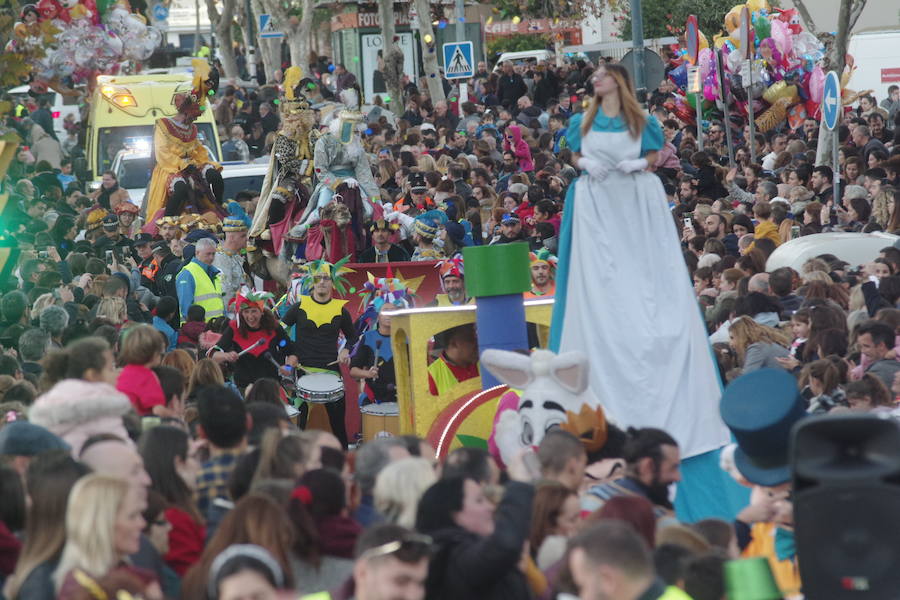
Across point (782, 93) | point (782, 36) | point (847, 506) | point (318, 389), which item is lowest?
point (318, 389)

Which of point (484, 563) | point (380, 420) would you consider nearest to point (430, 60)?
point (380, 420)

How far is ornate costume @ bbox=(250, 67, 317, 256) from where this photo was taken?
1545 centimetres

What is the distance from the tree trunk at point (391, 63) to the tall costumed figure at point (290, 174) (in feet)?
54.8

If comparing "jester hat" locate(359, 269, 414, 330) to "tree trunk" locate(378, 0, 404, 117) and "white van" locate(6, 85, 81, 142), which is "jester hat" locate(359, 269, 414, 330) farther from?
"tree trunk" locate(378, 0, 404, 117)

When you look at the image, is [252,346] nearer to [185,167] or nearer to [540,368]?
[540,368]

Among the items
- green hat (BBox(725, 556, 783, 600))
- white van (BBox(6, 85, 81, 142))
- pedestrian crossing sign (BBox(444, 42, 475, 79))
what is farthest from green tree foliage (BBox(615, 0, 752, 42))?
green hat (BBox(725, 556, 783, 600))

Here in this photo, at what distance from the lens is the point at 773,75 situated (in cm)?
2338

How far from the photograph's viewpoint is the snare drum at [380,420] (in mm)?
11445

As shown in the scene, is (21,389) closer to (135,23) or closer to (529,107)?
(135,23)

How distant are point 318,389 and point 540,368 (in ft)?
13.5

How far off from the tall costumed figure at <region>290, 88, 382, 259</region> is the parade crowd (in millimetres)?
63

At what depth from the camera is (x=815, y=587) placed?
4863mm

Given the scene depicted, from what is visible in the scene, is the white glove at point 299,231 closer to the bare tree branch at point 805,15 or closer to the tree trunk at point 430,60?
the bare tree branch at point 805,15

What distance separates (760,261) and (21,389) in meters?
6.14
